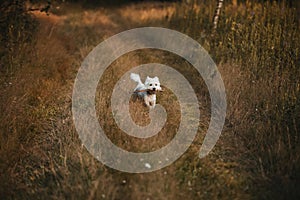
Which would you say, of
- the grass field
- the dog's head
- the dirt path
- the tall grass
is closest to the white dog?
the dog's head

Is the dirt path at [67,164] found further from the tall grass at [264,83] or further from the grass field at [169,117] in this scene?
the tall grass at [264,83]

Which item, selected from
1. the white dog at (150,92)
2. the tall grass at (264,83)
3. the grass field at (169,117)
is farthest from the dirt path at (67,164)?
the white dog at (150,92)

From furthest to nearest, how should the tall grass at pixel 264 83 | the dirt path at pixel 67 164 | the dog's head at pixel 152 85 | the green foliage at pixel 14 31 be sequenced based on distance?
the green foliage at pixel 14 31, the dog's head at pixel 152 85, the tall grass at pixel 264 83, the dirt path at pixel 67 164

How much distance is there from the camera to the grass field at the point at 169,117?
12.4 feet

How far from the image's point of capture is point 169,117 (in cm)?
537

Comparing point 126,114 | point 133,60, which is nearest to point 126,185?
point 126,114

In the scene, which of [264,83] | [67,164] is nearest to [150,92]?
[264,83]

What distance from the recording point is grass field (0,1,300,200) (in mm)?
3773

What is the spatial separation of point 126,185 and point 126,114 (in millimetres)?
1595

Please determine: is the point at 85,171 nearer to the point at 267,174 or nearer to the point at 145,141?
the point at 145,141

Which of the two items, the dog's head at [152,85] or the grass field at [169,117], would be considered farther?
the dog's head at [152,85]

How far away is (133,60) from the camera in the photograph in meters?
8.14

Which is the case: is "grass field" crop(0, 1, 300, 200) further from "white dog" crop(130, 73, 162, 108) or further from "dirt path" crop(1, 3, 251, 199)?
"white dog" crop(130, 73, 162, 108)

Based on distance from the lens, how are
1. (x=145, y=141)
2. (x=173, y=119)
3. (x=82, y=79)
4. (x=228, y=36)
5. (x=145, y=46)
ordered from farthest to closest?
(x=145, y=46) < (x=228, y=36) < (x=82, y=79) < (x=173, y=119) < (x=145, y=141)
